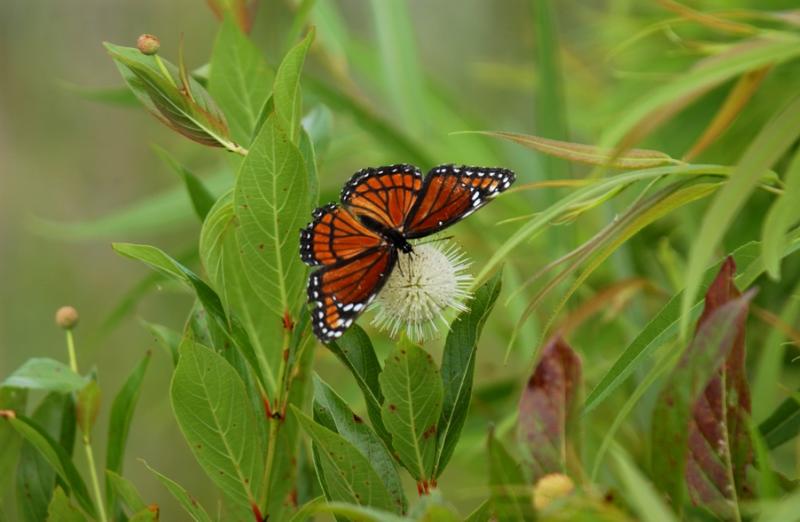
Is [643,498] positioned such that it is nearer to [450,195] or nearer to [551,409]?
[551,409]

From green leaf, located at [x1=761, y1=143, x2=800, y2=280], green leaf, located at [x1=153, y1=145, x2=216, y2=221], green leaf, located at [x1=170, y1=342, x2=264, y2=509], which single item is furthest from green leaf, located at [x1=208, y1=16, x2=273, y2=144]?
green leaf, located at [x1=761, y1=143, x2=800, y2=280]

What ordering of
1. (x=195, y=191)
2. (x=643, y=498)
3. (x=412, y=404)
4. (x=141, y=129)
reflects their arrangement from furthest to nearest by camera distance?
(x=141, y=129)
(x=195, y=191)
(x=412, y=404)
(x=643, y=498)

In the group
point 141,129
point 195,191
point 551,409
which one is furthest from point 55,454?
point 141,129

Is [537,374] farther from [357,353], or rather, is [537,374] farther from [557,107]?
[557,107]

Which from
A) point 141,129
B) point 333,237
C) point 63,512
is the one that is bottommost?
point 63,512

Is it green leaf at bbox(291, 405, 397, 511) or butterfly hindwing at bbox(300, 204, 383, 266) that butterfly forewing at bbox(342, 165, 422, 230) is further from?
green leaf at bbox(291, 405, 397, 511)

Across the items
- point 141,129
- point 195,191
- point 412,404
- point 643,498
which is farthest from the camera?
point 141,129

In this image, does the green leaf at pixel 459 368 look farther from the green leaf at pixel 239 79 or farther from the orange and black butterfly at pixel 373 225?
the green leaf at pixel 239 79
